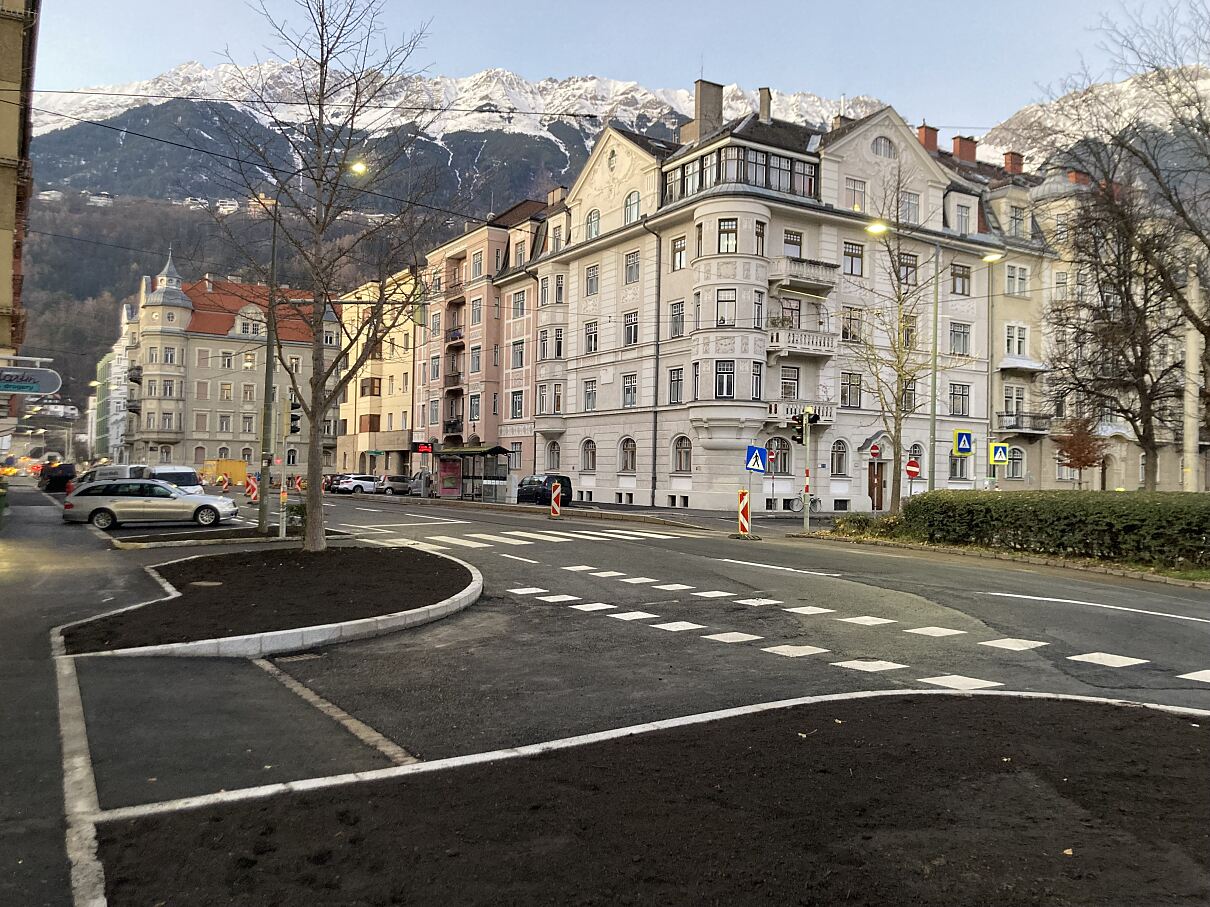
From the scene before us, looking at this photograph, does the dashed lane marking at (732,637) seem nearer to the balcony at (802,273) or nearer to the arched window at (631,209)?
the balcony at (802,273)

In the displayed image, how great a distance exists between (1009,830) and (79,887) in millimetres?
4000

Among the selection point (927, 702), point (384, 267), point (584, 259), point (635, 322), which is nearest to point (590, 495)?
point (635, 322)

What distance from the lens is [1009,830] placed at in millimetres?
3873

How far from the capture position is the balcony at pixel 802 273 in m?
40.5

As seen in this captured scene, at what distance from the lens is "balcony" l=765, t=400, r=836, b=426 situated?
39781 millimetres

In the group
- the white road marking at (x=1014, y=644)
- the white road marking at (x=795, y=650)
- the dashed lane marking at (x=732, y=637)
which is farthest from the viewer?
the dashed lane marking at (x=732, y=637)

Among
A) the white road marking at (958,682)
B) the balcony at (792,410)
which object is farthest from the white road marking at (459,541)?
the balcony at (792,410)

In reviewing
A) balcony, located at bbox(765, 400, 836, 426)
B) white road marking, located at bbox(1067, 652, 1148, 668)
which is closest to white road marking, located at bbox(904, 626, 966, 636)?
white road marking, located at bbox(1067, 652, 1148, 668)

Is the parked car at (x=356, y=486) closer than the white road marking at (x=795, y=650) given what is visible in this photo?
No

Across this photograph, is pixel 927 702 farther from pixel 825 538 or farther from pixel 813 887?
pixel 825 538

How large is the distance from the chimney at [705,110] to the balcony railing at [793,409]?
1662cm

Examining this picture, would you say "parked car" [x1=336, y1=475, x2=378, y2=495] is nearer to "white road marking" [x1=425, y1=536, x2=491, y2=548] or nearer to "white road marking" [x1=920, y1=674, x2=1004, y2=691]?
"white road marking" [x1=425, y1=536, x2=491, y2=548]

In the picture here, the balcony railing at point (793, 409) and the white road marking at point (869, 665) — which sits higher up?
the balcony railing at point (793, 409)

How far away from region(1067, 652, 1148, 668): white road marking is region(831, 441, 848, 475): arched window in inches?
1363
